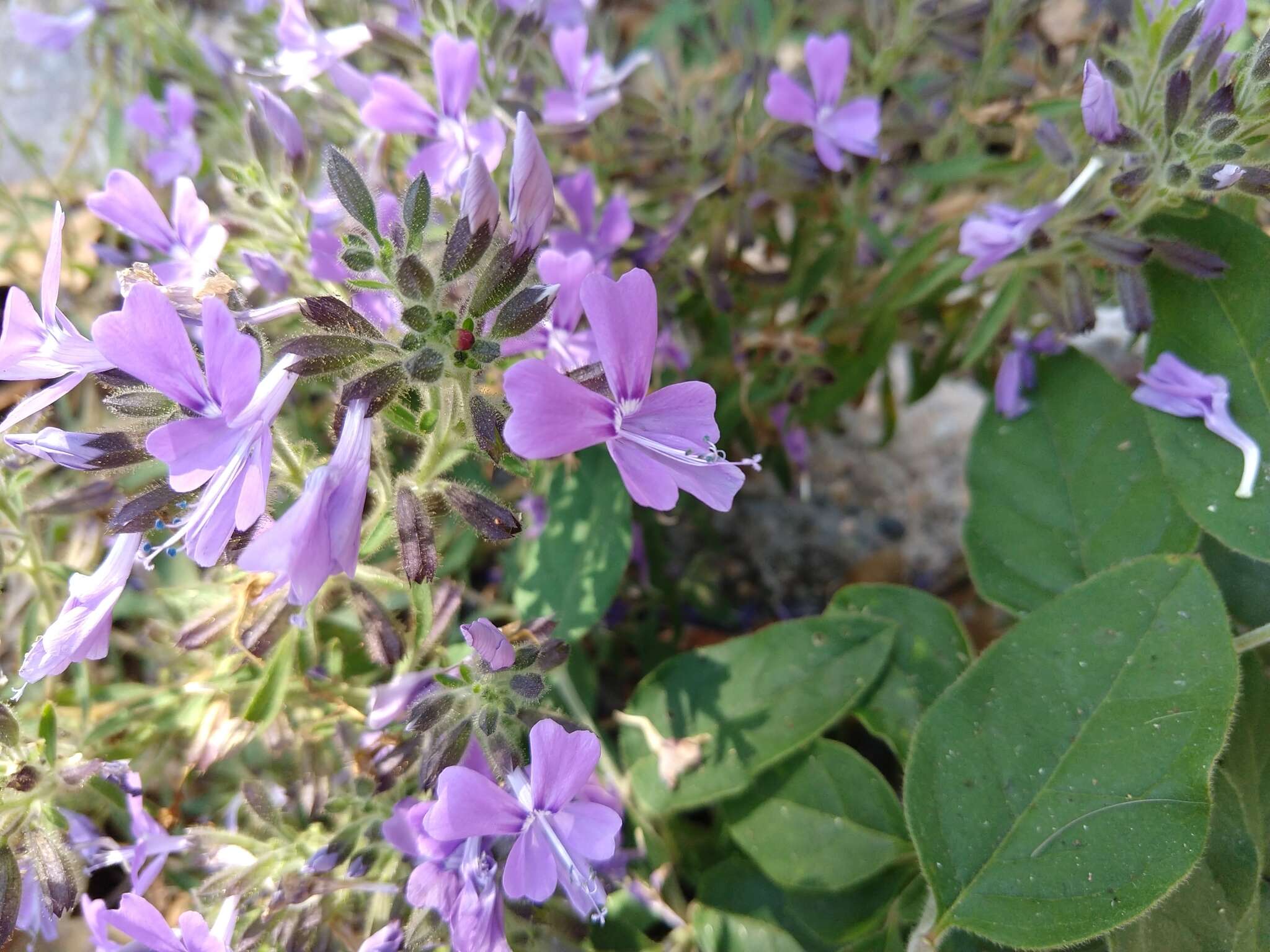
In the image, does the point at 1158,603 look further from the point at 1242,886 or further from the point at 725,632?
the point at 725,632

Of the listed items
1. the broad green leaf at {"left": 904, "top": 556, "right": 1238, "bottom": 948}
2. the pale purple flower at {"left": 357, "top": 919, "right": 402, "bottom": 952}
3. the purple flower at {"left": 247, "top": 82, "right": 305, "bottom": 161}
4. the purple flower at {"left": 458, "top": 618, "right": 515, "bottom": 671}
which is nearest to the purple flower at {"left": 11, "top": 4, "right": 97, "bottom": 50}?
the purple flower at {"left": 247, "top": 82, "right": 305, "bottom": 161}

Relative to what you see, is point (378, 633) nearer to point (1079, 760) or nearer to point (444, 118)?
point (444, 118)

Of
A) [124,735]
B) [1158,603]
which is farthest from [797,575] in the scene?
[124,735]

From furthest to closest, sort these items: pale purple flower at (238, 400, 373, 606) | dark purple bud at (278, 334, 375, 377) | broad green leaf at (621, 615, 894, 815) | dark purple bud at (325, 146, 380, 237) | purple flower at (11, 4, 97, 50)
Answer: purple flower at (11, 4, 97, 50) < broad green leaf at (621, 615, 894, 815) < dark purple bud at (325, 146, 380, 237) < dark purple bud at (278, 334, 375, 377) < pale purple flower at (238, 400, 373, 606)

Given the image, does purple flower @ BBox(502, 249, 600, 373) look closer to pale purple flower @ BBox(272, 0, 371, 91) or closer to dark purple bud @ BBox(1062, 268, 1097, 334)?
pale purple flower @ BBox(272, 0, 371, 91)

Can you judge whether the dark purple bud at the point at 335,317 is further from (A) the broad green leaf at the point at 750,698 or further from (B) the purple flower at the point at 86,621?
(A) the broad green leaf at the point at 750,698

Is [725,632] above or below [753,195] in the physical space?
below
